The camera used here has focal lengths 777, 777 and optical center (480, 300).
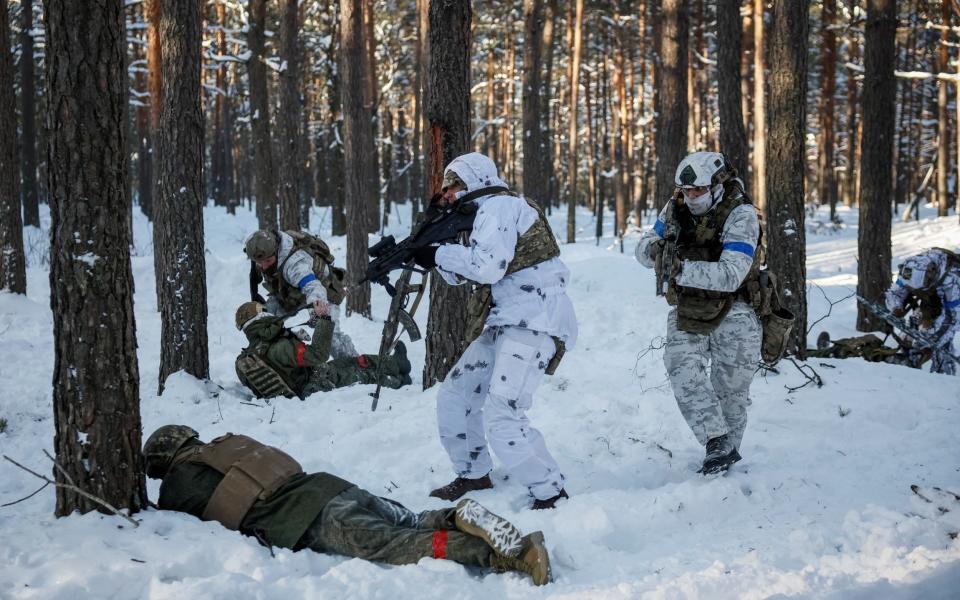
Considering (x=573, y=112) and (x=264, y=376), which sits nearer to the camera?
(x=264, y=376)

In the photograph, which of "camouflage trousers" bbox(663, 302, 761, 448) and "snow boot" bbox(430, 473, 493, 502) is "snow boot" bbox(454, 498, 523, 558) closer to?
"snow boot" bbox(430, 473, 493, 502)

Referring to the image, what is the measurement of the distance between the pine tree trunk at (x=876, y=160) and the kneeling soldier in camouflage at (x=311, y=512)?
9.07 metres

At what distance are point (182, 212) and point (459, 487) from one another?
4.15m

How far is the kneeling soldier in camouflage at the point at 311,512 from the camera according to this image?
10.7ft

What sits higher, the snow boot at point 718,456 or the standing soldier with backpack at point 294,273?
the standing soldier with backpack at point 294,273

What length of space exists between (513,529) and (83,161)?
2488mm

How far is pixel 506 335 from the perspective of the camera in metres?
4.22

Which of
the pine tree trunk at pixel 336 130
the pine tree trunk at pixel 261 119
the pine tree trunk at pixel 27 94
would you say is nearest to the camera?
the pine tree trunk at pixel 261 119

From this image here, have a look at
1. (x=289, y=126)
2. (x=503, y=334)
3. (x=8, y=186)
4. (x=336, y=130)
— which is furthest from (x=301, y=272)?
(x=336, y=130)

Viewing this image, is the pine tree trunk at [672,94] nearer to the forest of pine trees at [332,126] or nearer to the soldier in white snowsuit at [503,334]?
the forest of pine trees at [332,126]

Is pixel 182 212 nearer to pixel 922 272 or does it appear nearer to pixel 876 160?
pixel 922 272

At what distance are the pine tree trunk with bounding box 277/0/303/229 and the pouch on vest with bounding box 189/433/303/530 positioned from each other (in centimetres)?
982

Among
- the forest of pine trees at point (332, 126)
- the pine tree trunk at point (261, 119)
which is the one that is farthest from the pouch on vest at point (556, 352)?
the pine tree trunk at point (261, 119)

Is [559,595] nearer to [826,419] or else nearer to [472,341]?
[472,341]
